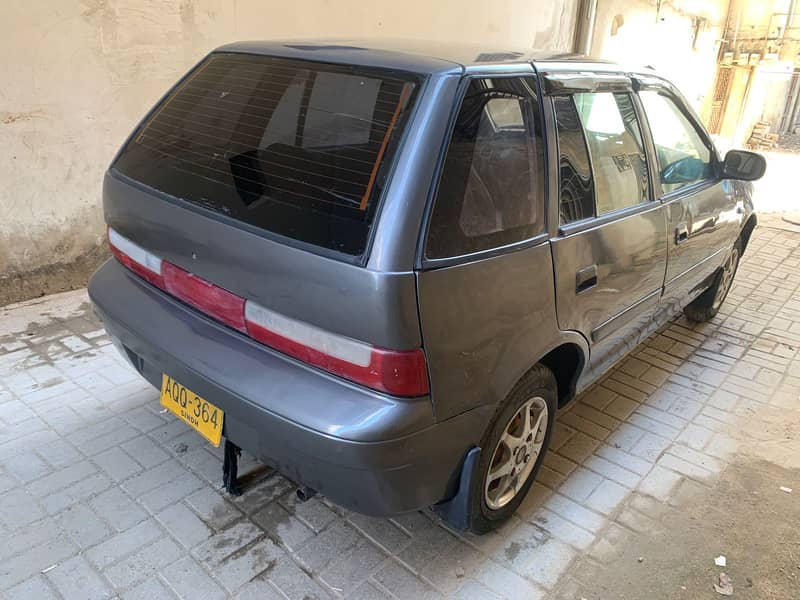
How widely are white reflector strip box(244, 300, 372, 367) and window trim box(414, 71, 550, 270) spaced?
294 mm

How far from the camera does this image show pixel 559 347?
8.09ft

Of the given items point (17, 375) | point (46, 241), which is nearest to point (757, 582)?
point (17, 375)

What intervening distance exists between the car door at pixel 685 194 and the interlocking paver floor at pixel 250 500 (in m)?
0.69

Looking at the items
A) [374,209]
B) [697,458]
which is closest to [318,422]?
[374,209]

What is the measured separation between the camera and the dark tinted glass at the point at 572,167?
2285mm

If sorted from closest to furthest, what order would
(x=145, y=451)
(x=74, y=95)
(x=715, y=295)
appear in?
(x=145, y=451), (x=74, y=95), (x=715, y=295)

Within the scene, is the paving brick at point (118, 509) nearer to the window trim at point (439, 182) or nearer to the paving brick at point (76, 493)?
the paving brick at point (76, 493)

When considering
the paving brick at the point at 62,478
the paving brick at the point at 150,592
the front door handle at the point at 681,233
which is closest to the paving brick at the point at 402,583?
the paving brick at the point at 150,592

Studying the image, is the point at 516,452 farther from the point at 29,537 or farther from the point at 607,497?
the point at 29,537

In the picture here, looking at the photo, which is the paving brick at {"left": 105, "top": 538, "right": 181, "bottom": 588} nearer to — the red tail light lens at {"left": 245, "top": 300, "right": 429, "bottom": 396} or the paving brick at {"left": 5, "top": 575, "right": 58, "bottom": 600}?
the paving brick at {"left": 5, "top": 575, "right": 58, "bottom": 600}

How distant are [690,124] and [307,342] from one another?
2834 millimetres

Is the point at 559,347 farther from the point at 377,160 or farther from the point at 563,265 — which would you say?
the point at 377,160

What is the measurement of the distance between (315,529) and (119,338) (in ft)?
3.53

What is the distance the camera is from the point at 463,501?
212 centimetres
